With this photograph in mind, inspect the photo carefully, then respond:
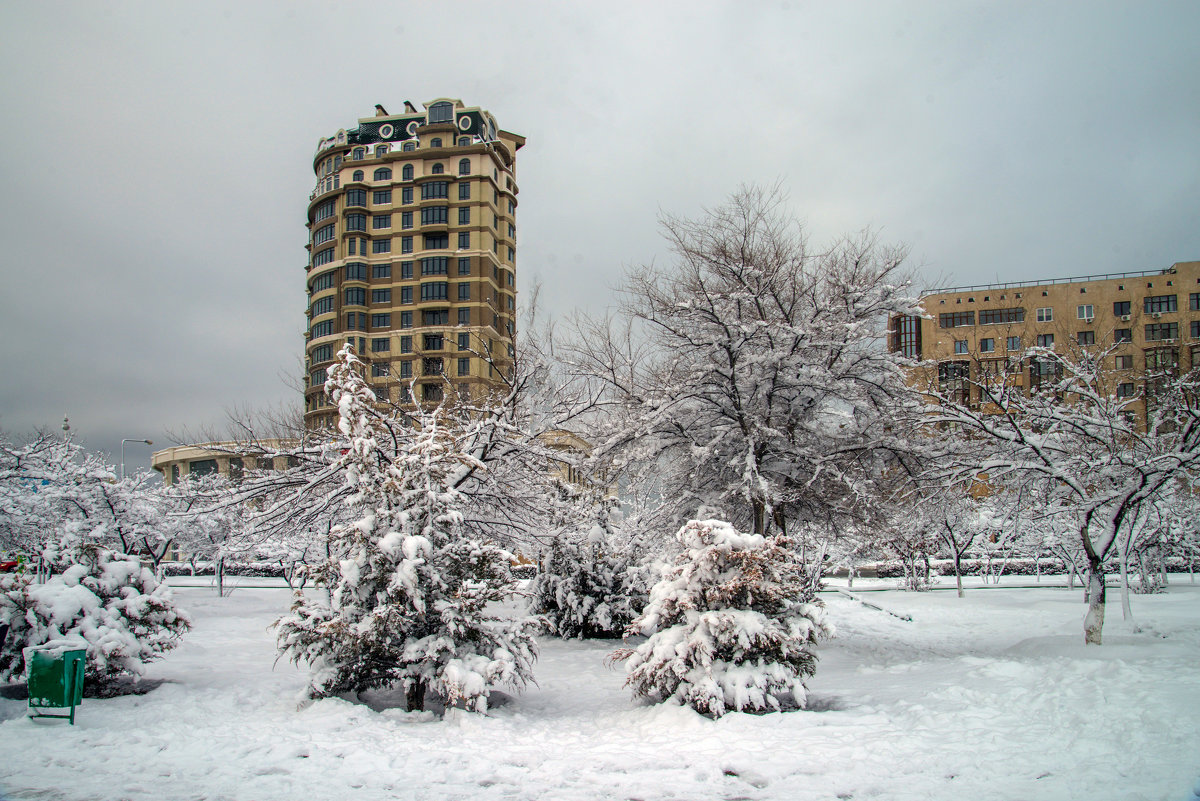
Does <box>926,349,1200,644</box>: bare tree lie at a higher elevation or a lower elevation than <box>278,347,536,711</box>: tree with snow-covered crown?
higher

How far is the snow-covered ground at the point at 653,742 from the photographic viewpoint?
5.29m

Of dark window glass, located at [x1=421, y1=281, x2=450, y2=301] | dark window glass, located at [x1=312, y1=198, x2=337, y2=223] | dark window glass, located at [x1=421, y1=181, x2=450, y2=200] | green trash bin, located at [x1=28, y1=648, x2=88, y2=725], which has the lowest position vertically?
green trash bin, located at [x1=28, y1=648, x2=88, y2=725]

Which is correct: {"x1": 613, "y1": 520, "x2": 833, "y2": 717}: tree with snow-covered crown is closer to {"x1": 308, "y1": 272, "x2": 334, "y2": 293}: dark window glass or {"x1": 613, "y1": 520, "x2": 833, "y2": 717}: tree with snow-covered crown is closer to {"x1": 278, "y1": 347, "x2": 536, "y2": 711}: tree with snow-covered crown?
{"x1": 278, "y1": 347, "x2": 536, "y2": 711}: tree with snow-covered crown

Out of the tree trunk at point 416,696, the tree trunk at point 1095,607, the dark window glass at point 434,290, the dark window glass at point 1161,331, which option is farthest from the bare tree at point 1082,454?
the dark window glass at point 434,290

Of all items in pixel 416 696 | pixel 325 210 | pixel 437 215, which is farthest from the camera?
pixel 325 210

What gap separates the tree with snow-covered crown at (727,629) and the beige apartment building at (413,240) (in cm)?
5468

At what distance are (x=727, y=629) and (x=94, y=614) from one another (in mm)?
6994

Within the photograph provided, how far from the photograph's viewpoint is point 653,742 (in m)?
6.80

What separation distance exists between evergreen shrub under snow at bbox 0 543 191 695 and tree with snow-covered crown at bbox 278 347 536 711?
5.35 feet

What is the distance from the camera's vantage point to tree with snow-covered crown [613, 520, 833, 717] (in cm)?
754

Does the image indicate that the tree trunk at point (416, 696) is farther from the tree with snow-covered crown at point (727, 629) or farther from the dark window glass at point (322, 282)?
the dark window glass at point (322, 282)

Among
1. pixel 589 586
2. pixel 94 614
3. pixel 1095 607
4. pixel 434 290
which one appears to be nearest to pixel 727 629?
pixel 1095 607

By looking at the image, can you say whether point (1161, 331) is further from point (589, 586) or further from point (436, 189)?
point (436, 189)

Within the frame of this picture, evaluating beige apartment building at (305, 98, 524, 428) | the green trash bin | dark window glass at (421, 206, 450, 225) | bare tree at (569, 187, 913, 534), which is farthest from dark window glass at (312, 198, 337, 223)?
the green trash bin
